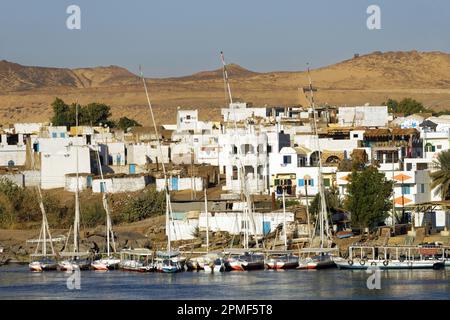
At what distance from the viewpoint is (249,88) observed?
5207 inches

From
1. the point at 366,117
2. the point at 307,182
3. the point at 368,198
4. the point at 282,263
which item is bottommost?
the point at 282,263

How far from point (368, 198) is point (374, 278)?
10112 mm

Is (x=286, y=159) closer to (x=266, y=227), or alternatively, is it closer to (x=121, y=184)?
(x=266, y=227)

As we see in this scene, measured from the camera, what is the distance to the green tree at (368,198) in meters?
42.8

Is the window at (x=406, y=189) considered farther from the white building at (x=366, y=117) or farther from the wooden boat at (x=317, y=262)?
the white building at (x=366, y=117)

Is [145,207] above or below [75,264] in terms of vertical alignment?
above

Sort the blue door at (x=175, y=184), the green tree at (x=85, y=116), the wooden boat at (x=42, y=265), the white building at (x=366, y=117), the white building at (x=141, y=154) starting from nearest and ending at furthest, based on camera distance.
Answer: the wooden boat at (x=42, y=265) < the blue door at (x=175, y=184) < the white building at (x=141, y=154) < the white building at (x=366, y=117) < the green tree at (x=85, y=116)

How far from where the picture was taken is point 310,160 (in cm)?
5106

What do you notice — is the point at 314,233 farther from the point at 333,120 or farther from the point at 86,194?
the point at 333,120

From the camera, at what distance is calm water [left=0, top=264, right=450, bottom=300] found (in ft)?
94.6

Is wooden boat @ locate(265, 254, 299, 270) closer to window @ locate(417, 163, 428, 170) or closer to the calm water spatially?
the calm water

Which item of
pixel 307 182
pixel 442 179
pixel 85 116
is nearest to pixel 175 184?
pixel 307 182

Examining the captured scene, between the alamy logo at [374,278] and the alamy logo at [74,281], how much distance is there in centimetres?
733

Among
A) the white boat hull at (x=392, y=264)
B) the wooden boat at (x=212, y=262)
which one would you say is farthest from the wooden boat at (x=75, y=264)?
the white boat hull at (x=392, y=264)
